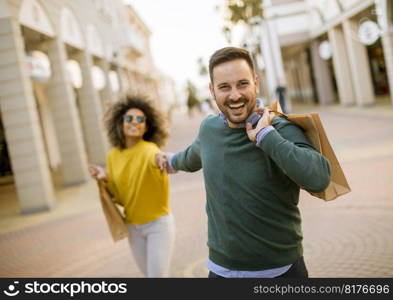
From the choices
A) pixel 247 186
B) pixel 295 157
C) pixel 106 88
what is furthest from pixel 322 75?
pixel 295 157

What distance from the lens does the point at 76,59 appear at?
671 inches

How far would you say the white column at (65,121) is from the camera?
1377 cm

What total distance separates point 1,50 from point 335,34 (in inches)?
707

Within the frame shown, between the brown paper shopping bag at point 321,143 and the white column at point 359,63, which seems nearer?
the brown paper shopping bag at point 321,143

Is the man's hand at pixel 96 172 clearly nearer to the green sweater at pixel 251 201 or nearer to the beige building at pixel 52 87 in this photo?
the beige building at pixel 52 87

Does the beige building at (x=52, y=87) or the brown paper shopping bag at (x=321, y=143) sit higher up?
the beige building at (x=52, y=87)

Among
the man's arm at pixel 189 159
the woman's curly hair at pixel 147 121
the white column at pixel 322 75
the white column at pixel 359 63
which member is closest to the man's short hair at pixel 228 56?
the man's arm at pixel 189 159

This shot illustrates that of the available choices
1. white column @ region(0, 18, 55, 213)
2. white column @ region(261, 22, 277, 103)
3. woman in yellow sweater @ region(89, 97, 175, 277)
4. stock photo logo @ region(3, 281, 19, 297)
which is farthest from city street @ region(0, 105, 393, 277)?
white column @ region(261, 22, 277, 103)

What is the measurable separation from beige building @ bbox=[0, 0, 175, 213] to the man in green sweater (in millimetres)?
2311

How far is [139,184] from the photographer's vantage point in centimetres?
375

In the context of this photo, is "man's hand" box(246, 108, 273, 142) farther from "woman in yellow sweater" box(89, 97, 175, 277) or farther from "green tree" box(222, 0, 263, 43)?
"green tree" box(222, 0, 263, 43)

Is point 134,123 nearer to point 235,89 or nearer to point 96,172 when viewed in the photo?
point 96,172

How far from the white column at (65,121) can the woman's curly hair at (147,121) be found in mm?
9989

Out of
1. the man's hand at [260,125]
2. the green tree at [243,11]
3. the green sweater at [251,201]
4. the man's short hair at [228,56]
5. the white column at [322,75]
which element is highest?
the green tree at [243,11]
